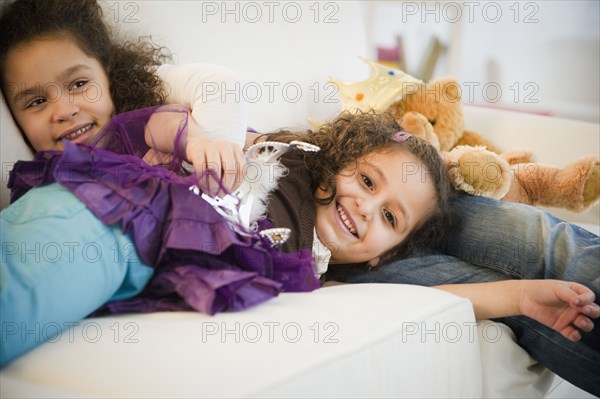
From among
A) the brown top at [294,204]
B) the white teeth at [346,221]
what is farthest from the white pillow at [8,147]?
the white teeth at [346,221]

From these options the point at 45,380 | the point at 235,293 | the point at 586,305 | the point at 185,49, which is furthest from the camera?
the point at 185,49

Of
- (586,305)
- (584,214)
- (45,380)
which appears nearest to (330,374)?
(45,380)

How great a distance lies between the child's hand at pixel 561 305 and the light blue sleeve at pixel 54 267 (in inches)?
20.7

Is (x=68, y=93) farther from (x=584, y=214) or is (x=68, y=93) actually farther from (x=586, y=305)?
(x=584, y=214)

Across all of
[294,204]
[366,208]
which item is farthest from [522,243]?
[294,204]

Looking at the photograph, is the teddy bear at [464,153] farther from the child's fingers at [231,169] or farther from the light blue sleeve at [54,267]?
the light blue sleeve at [54,267]

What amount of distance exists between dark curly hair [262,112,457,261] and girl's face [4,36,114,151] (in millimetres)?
339

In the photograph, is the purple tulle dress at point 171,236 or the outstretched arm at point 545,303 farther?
the outstretched arm at point 545,303

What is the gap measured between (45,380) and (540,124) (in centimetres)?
131

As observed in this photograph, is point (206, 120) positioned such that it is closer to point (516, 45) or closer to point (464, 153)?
point (464, 153)

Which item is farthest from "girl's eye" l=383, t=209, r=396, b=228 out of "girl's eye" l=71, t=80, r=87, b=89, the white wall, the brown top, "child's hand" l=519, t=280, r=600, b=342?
the white wall

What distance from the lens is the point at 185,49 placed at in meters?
1.15

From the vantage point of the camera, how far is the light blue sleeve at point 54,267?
57 cm

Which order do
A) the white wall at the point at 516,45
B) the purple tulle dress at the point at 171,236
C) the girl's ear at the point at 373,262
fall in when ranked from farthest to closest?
the white wall at the point at 516,45 < the girl's ear at the point at 373,262 < the purple tulle dress at the point at 171,236
